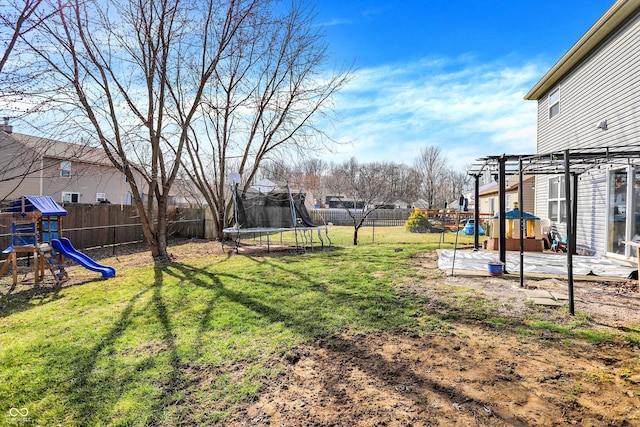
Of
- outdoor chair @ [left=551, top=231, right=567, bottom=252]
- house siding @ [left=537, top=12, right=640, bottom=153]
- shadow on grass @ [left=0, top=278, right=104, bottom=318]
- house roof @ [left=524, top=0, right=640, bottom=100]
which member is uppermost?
house roof @ [left=524, top=0, right=640, bottom=100]

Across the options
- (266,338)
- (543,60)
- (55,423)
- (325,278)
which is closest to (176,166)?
(325,278)

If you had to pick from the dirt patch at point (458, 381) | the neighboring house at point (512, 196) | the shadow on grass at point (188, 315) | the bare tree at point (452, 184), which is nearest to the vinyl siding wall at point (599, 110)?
the dirt patch at point (458, 381)

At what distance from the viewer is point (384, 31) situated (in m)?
9.31

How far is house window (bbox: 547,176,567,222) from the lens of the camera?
9.16 meters

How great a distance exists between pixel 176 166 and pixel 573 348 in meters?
8.04

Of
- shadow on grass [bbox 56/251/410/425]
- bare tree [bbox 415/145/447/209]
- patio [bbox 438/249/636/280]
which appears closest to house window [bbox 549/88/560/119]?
patio [bbox 438/249/636/280]

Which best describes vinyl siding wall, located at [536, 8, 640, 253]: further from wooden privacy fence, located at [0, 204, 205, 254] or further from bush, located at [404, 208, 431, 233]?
wooden privacy fence, located at [0, 204, 205, 254]

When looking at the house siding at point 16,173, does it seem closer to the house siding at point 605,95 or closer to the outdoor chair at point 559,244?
the house siding at point 605,95

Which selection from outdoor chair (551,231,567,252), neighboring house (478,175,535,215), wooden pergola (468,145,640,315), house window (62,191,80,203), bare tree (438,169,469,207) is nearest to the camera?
wooden pergola (468,145,640,315)

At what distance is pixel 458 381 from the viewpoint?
2426 millimetres

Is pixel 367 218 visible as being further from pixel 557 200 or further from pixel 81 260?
pixel 81 260

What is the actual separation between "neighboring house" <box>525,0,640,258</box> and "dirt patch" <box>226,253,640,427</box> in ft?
14.2

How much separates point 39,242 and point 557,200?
12.4 metres

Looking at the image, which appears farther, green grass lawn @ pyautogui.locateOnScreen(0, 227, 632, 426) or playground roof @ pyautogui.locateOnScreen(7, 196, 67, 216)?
playground roof @ pyautogui.locateOnScreen(7, 196, 67, 216)
